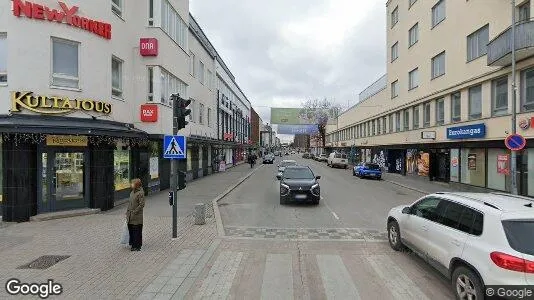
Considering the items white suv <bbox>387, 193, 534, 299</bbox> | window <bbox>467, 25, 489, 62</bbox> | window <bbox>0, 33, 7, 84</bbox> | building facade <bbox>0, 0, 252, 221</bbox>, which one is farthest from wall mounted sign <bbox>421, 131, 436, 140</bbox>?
window <bbox>0, 33, 7, 84</bbox>

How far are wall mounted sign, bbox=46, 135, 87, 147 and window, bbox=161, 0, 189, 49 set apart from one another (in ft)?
23.3

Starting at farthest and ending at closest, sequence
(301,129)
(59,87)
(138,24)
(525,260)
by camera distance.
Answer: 1. (301,129)
2. (138,24)
3. (59,87)
4. (525,260)

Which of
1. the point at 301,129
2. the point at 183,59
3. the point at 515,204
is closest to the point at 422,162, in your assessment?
the point at 183,59

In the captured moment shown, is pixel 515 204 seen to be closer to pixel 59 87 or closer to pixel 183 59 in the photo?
pixel 59 87

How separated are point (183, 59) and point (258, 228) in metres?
12.4

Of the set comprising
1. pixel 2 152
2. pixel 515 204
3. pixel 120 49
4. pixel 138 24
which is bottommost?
pixel 515 204

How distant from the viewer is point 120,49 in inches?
561

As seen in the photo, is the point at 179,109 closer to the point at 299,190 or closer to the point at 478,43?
the point at 299,190

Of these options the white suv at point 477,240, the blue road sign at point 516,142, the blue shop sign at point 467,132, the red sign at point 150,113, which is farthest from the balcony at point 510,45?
the red sign at point 150,113

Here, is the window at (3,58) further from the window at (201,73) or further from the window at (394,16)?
the window at (394,16)

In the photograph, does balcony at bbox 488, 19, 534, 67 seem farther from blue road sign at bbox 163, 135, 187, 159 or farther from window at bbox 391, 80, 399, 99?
window at bbox 391, 80, 399, 99

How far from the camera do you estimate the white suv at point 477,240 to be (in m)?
4.64

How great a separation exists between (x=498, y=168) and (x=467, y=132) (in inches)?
146

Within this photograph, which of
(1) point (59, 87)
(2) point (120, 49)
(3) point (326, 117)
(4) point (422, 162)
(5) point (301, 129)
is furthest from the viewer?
(3) point (326, 117)
